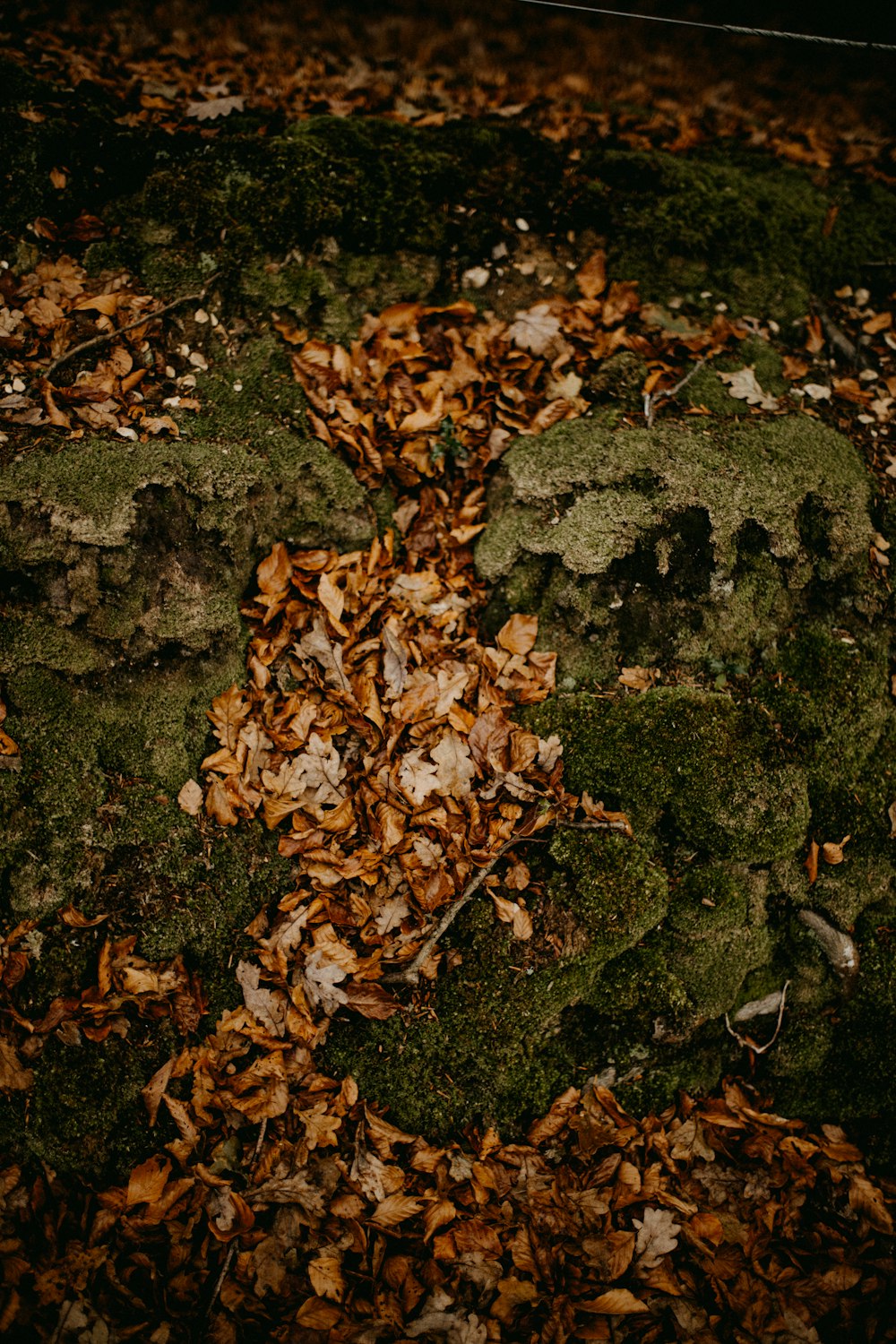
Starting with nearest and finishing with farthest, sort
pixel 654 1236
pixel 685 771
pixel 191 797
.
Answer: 1. pixel 654 1236
2. pixel 191 797
3. pixel 685 771

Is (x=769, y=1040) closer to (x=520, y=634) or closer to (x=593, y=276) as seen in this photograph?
(x=520, y=634)

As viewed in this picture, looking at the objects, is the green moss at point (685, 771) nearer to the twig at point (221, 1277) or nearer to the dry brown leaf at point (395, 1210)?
the dry brown leaf at point (395, 1210)

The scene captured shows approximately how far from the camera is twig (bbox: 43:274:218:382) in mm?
3121

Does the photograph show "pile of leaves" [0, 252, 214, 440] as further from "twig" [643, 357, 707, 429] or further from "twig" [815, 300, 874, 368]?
"twig" [815, 300, 874, 368]

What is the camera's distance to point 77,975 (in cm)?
260

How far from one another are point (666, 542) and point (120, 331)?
278 cm

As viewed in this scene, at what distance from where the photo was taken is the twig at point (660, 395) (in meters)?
3.42

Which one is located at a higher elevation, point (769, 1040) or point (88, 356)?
point (88, 356)

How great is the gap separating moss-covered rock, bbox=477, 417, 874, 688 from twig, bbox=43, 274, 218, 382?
5.78ft

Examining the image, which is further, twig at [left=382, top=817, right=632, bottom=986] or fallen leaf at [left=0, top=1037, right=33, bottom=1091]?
twig at [left=382, top=817, right=632, bottom=986]

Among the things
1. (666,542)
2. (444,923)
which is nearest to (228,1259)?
(444,923)

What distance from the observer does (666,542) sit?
3.17 m

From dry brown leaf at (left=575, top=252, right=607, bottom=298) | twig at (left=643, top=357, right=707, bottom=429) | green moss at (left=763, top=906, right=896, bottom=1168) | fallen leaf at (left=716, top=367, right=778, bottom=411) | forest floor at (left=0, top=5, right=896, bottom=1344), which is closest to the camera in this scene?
forest floor at (left=0, top=5, right=896, bottom=1344)

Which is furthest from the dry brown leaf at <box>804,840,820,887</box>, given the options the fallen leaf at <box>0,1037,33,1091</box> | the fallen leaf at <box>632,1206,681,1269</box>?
the fallen leaf at <box>0,1037,33,1091</box>
